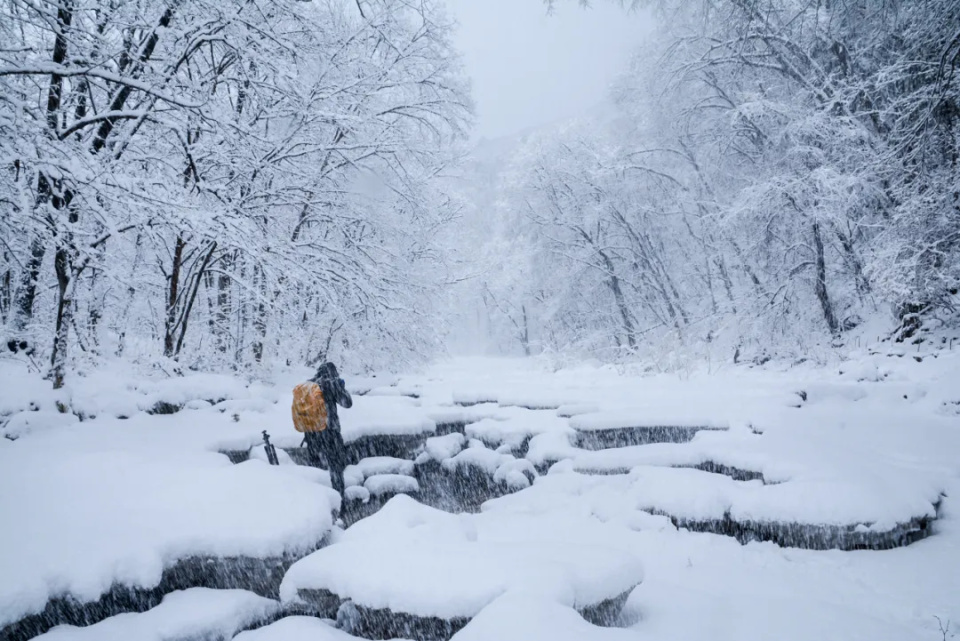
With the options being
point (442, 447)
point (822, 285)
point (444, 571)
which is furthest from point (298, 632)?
point (822, 285)

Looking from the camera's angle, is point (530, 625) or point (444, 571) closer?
point (530, 625)

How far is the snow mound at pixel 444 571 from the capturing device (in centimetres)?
279

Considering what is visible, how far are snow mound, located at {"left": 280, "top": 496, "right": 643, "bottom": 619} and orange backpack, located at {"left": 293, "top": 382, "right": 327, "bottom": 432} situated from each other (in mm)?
2240

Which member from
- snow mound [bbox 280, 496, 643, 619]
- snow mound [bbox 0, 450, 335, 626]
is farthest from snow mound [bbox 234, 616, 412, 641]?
snow mound [bbox 0, 450, 335, 626]

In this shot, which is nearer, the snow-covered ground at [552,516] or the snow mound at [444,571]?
the snow mound at [444,571]

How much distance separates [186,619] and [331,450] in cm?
291

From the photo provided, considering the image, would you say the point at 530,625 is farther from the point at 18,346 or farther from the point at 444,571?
the point at 18,346

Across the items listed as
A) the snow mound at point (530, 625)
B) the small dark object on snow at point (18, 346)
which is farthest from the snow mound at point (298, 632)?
the small dark object on snow at point (18, 346)

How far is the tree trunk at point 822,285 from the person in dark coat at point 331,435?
9.61 metres

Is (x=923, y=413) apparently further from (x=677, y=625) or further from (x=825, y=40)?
(x=825, y=40)

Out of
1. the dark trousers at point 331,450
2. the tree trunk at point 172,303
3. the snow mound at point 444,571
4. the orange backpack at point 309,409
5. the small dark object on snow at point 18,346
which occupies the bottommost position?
the snow mound at point 444,571

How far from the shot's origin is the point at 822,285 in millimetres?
10156

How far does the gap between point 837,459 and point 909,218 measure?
4669 millimetres

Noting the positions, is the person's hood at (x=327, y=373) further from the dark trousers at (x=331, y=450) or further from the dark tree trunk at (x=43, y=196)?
the dark tree trunk at (x=43, y=196)
